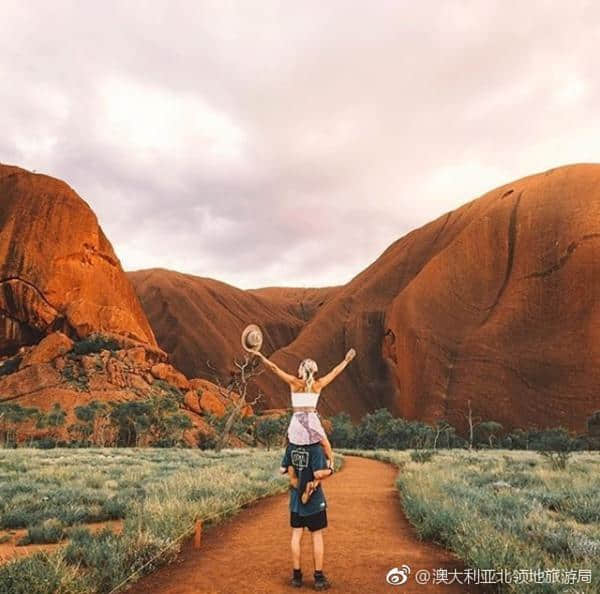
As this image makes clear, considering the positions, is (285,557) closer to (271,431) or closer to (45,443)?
(45,443)

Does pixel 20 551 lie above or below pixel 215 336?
below

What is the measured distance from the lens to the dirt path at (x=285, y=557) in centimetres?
515

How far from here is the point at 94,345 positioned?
59.9 meters

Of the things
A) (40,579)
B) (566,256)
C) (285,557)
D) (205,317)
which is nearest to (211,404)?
(205,317)

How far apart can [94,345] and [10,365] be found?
946 centimetres

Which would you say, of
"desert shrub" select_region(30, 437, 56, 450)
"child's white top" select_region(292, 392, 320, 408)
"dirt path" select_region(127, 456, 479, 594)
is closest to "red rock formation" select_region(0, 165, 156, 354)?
"desert shrub" select_region(30, 437, 56, 450)

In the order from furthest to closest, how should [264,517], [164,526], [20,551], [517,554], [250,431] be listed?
[250,431] → [264,517] → [164,526] → [20,551] → [517,554]

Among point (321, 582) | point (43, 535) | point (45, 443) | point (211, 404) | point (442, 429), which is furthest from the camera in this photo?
point (211, 404)

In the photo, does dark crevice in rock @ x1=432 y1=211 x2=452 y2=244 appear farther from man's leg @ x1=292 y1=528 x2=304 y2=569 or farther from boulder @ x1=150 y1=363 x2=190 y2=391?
man's leg @ x1=292 y1=528 x2=304 y2=569

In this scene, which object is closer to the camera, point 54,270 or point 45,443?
point 45,443

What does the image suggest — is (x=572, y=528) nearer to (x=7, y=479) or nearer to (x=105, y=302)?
(x=7, y=479)

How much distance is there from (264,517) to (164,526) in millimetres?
2621

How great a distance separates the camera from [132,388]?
57156 millimetres

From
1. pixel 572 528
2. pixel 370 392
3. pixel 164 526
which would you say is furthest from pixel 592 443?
pixel 164 526
